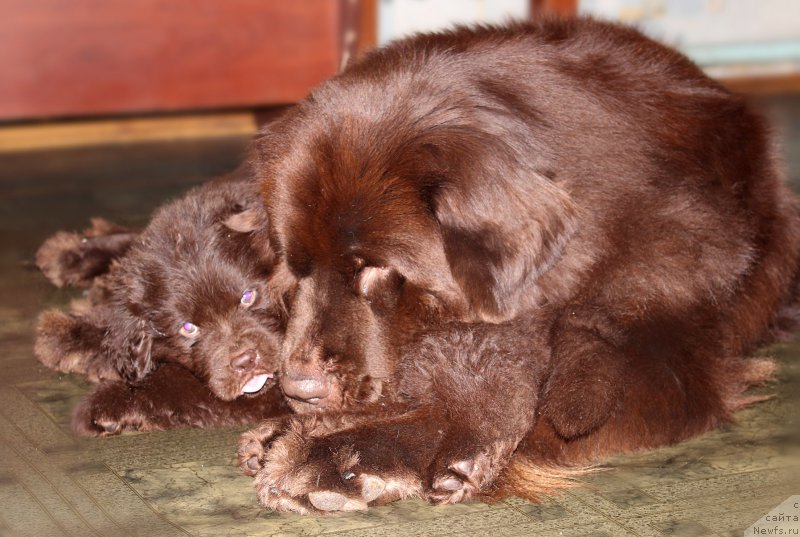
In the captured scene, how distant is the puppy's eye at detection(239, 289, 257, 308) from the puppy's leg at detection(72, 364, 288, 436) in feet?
0.94

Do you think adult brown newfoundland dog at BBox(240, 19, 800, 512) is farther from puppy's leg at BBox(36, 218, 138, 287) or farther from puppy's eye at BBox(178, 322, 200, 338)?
puppy's leg at BBox(36, 218, 138, 287)

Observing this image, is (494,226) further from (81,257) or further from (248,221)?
(81,257)

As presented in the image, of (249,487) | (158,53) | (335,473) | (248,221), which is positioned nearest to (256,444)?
(249,487)

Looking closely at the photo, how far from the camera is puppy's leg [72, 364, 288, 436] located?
10.4 ft

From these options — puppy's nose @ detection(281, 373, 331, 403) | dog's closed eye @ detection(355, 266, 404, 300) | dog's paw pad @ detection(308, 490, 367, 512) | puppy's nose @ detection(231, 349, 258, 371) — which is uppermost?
dog's closed eye @ detection(355, 266, 404, 300)

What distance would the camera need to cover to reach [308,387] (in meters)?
2.75

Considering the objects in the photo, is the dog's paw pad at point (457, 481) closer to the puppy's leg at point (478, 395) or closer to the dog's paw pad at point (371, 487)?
the puppy's leg at point (478, 395)

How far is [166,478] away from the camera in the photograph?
9.32 ft

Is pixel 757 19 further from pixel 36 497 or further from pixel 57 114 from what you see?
pixel 36 497

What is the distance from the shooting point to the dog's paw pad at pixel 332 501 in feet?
8.29

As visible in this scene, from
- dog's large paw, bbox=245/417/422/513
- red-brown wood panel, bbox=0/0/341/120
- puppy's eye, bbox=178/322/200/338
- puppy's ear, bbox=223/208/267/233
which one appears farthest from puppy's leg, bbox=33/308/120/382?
red-brown wood panel, bbox=0/0/341/120

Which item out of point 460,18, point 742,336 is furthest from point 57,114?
point 742,336

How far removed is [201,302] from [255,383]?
1.06ft

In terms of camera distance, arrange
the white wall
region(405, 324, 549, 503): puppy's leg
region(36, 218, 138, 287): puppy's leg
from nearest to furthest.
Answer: region(405, 324, 549, 503): puppy's leg < region(36, 218, 138, 287): puppy's leg < the white wall
